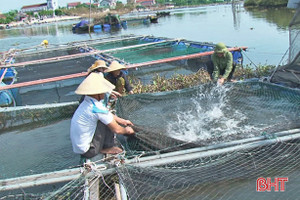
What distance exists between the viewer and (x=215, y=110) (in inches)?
194

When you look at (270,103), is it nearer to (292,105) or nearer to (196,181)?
(292,105)

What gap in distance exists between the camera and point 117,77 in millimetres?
5426

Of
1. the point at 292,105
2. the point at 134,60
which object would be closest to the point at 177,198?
the point at 292,105

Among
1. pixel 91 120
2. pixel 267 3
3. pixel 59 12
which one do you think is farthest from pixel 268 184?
pixel 59 12

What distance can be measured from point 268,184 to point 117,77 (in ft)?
11.2

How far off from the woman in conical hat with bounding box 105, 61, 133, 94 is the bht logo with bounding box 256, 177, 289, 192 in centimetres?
316

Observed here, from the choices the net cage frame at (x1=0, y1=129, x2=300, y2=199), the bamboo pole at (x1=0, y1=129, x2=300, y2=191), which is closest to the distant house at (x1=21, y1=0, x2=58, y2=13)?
the bamboo pole at (x1=0, y1=129, x2=300, y2=191)

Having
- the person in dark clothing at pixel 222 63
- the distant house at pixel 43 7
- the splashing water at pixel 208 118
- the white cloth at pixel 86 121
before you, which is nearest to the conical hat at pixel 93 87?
the white cloth at pixel 86 121

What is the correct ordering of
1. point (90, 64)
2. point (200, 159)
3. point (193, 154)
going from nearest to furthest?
1. point (193, 154)
2. point (200, 159)
3. point (90, 64)

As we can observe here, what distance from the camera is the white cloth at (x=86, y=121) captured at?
9.91ft

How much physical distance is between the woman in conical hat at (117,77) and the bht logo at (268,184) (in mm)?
3156

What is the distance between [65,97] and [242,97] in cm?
494

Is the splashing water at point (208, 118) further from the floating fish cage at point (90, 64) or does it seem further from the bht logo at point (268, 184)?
the floating fish cage at point (90, 64)

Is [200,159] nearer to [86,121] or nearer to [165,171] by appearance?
[165,171]
